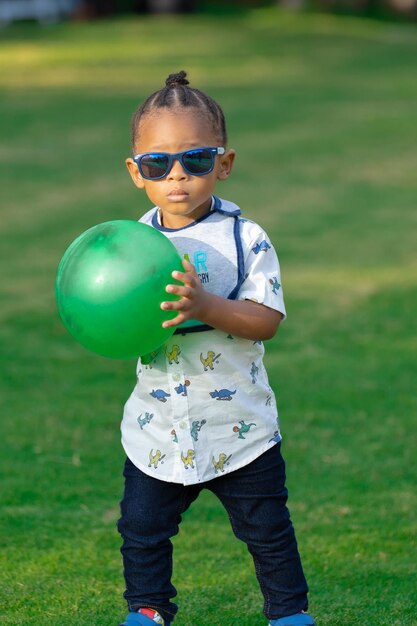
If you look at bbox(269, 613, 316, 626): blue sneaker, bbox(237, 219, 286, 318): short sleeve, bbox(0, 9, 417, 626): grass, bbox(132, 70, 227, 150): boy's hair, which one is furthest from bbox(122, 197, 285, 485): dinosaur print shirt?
bbox(0, 9, 417, 626): grass

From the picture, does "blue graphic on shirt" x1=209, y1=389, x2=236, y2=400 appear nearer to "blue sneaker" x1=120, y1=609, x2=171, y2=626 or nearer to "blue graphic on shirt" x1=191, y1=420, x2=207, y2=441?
"blue graphic on shirt" x1=191, y1=420, x2=207, y2=441

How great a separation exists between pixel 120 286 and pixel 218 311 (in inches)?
11.1

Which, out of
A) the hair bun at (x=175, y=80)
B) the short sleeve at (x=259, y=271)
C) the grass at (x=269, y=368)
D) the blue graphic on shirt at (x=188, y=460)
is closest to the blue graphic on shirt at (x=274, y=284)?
the short sleeve at (x=259, y=271)

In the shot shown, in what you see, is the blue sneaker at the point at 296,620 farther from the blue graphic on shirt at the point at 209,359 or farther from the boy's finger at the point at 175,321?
the boy's finger at the point at 175,321

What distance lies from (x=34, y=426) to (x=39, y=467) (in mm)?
599

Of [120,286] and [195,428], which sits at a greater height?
[120,286]

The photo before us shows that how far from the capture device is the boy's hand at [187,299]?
3.32 m

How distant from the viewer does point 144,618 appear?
3.77 meters

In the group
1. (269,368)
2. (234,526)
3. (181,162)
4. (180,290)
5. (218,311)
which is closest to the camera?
(180,290)

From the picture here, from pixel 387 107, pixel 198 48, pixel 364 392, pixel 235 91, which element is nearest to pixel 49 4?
pixel 198 48

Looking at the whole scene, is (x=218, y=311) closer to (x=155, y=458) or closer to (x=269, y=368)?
(x=155, y=458)

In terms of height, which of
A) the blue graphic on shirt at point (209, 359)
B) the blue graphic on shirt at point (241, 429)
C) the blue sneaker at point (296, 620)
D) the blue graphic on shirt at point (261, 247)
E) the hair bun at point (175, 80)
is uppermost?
the hair bun at point (175, 80)

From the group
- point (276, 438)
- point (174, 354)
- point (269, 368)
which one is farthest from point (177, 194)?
point (269, 368)

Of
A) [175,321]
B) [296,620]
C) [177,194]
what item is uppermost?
[177,194]
